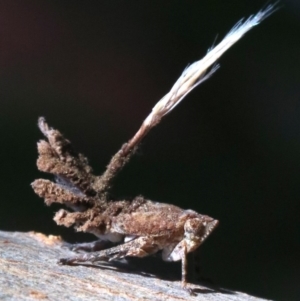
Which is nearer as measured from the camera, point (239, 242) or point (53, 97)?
point (53, 97)

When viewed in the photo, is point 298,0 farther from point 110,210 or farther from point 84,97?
point 110,210

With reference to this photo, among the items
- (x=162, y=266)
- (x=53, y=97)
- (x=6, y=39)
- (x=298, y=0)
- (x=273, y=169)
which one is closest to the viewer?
(x=162, y=266)

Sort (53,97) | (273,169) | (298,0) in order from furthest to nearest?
(273,169), (298,0), (53,97)

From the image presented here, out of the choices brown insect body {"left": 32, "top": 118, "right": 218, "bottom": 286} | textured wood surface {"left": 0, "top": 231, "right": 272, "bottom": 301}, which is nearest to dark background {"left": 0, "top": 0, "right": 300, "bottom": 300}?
brown insect body {"left": 32, "top": 118, "right": 218, "bottom": 286}

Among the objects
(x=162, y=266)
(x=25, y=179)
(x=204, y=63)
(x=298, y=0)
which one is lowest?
(x=162, y=266)

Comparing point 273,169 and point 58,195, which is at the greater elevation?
point 273,169

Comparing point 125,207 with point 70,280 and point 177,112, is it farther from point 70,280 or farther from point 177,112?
point 177,112

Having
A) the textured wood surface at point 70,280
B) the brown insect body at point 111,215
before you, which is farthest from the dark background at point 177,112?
the textured wood surface at point 70,280

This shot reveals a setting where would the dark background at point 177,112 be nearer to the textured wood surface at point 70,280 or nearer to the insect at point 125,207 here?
the insect at point 125,207

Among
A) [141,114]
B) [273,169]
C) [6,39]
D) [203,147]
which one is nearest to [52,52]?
[6,39]

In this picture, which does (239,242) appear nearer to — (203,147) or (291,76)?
(203,147)
